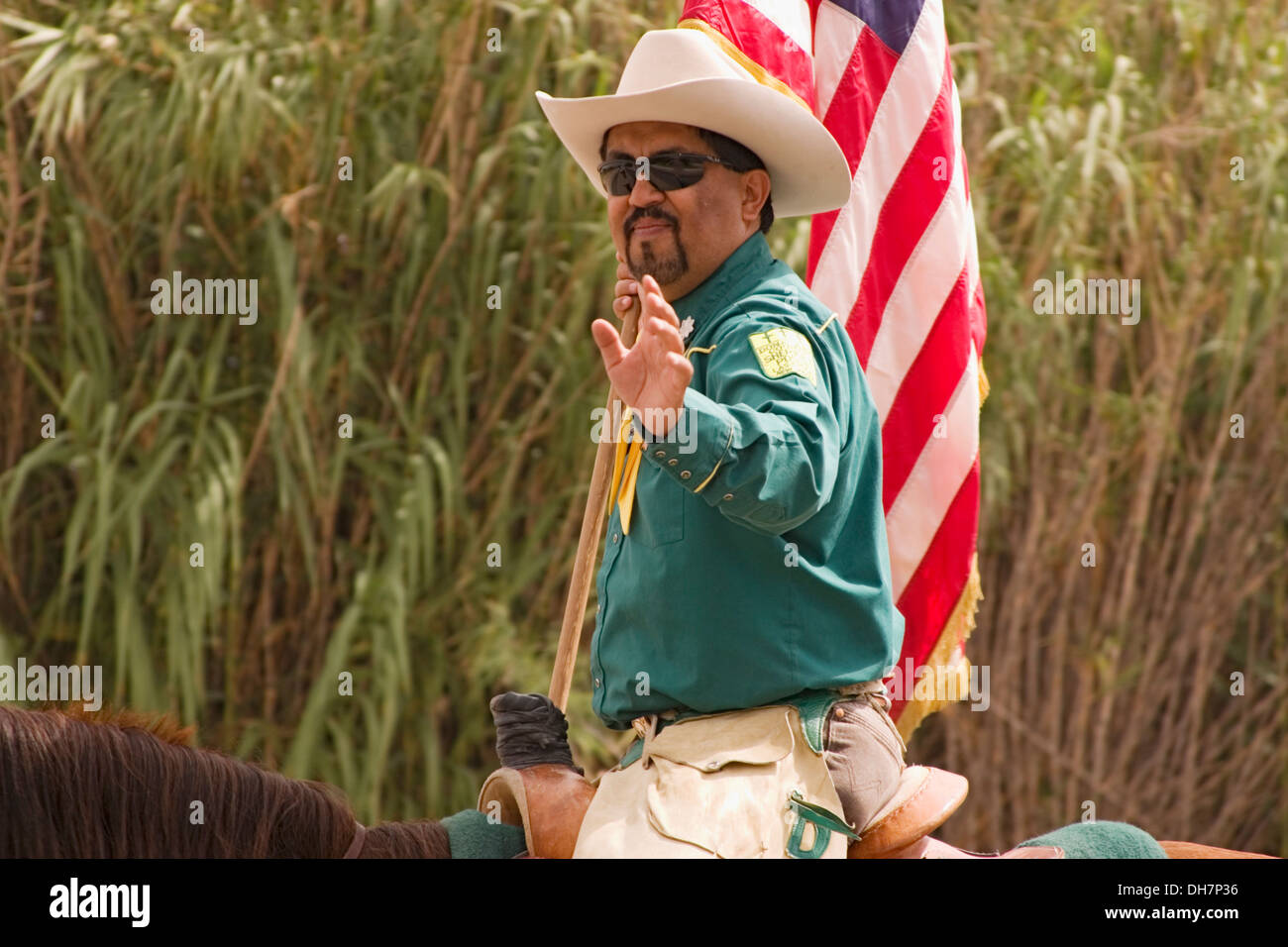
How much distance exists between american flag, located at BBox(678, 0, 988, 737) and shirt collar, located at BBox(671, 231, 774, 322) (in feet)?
3.79

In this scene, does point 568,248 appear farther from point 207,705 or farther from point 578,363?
point 207,705

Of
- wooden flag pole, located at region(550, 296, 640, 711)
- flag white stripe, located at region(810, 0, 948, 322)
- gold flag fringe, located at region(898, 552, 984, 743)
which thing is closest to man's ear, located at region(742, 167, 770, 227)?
wooden flag pole, located at region(550, 296, 640, 711)

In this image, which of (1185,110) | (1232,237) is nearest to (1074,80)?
(1185,110)

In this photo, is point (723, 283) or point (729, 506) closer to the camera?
point (729, 506)

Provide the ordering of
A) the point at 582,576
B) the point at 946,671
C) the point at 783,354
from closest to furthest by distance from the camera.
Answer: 1. the point at 783,354
2. the point at 582,576
3. the point at 946,671

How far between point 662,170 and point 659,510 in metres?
0.55

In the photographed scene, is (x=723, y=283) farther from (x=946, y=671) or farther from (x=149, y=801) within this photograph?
(x=946, y=671)

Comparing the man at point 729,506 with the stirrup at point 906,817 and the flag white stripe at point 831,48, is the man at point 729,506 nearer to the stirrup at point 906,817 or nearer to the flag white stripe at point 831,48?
the stirrup at point 906,817

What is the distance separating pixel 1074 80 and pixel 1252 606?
2.02 meters

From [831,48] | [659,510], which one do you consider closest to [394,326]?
[831,48]

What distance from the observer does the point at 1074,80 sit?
17.1ft

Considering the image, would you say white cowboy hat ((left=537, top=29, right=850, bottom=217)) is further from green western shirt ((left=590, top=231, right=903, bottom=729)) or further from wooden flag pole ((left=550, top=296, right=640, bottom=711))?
wooden flag pole ((left=550, top=296, right=640, bottom=711))

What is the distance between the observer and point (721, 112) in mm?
2373

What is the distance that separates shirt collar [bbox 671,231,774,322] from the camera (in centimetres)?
239
